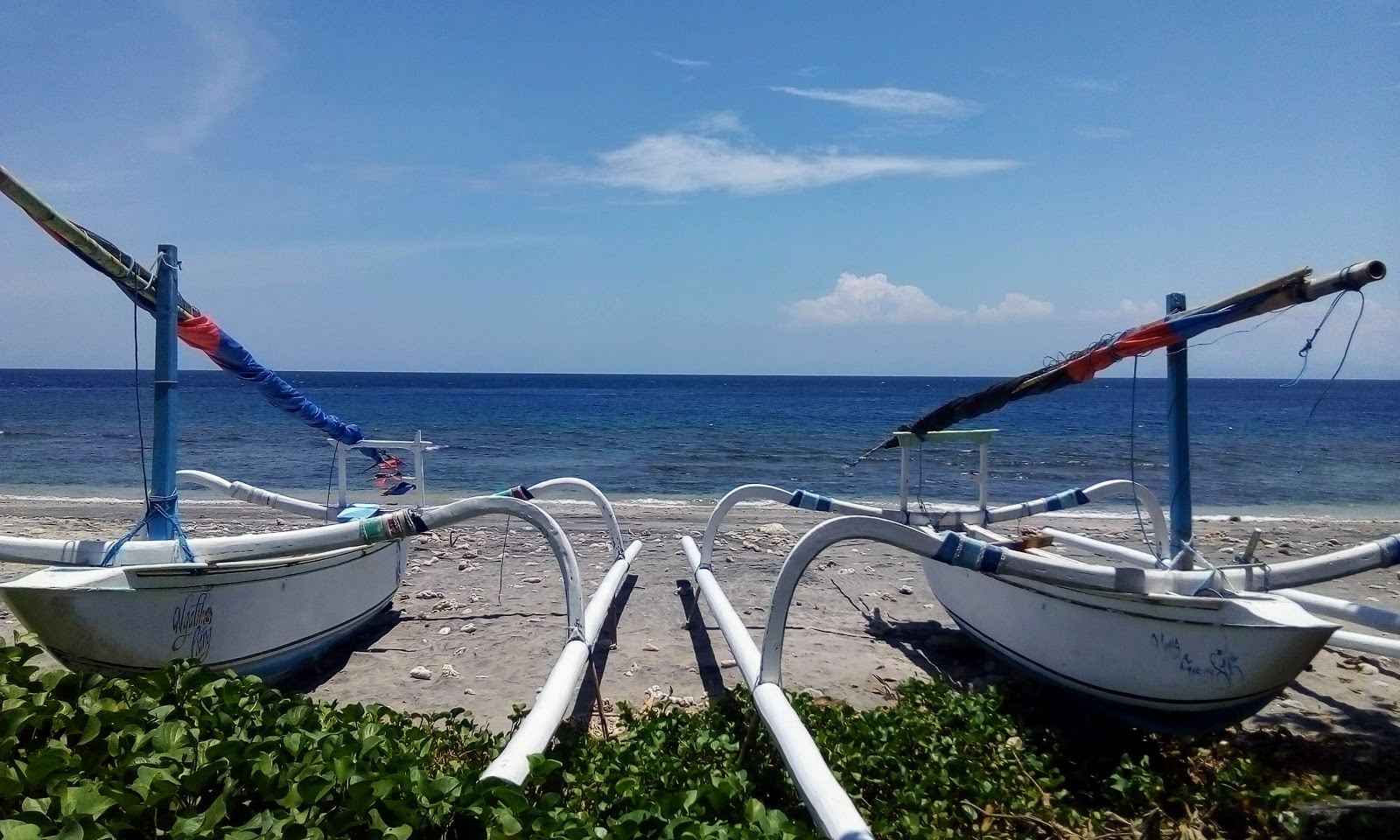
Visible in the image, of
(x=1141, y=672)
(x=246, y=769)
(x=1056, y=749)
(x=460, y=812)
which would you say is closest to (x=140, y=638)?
(x=246, y=769)

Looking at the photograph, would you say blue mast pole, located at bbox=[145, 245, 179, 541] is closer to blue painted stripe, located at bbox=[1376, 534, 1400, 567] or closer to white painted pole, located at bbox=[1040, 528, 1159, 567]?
white painted pole, located at bbox=[1040, 528, 1159, 567]

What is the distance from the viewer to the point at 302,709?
314cm

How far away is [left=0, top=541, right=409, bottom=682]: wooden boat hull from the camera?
4.35 metres

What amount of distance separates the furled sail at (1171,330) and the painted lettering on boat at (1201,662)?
173cm

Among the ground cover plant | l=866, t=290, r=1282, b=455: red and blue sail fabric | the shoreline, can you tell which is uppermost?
l=866, t=290, r=1282, b=455: red and blue sail fabric

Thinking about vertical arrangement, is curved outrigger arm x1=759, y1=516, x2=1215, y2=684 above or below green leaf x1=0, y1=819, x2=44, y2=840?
above

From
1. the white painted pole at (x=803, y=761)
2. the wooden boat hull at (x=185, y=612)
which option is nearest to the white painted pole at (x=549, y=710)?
the white painted pole at (x=803, y=761)

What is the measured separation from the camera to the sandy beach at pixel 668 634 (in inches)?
218

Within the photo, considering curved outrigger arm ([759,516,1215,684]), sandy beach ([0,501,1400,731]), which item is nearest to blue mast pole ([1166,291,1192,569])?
sandy beach ([0,501,1400,731])

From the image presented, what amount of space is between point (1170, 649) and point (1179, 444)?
1488mm

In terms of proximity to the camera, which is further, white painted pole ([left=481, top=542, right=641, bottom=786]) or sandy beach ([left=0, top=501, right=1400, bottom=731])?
sandy beach ([left=0, top=501, right=1400, bottom=731])

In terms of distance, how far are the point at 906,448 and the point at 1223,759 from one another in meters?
3.39

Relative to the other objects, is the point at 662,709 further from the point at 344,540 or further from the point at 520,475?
the point at 520,475

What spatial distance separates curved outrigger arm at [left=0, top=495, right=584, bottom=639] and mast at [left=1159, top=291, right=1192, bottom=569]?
353 cm
